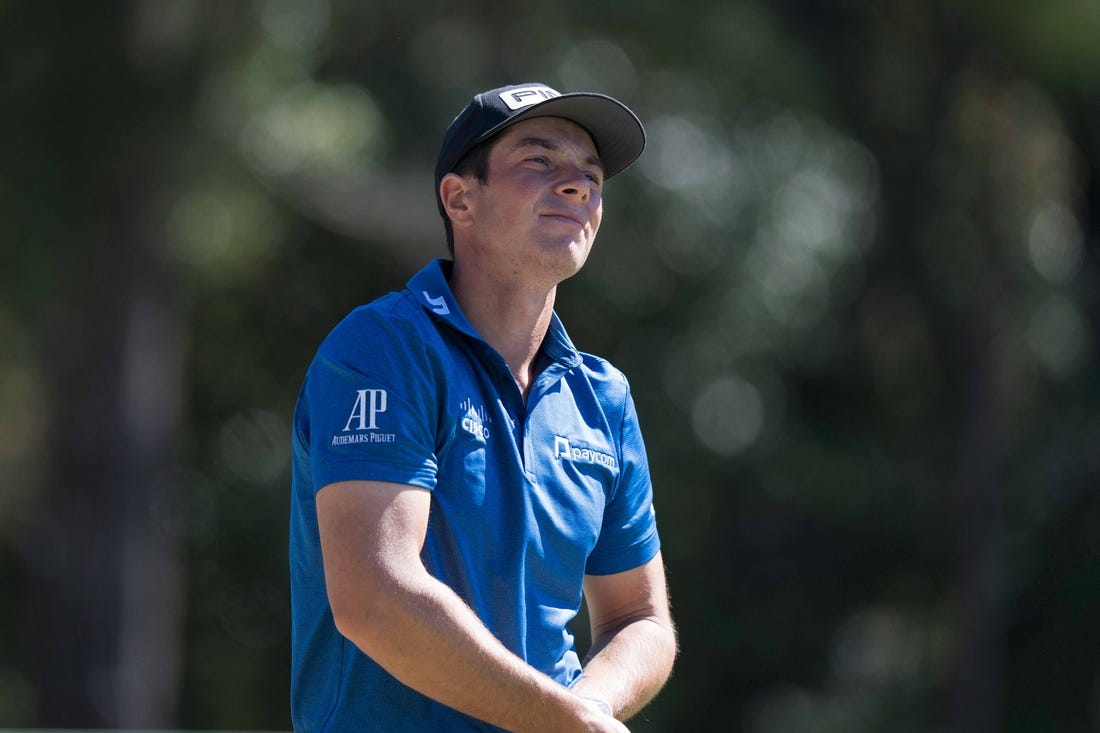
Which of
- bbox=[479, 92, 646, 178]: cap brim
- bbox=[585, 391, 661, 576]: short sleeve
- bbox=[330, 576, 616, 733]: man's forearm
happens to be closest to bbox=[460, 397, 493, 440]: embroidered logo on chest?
bbox=[330, 576, 616, 733]: man's forearm

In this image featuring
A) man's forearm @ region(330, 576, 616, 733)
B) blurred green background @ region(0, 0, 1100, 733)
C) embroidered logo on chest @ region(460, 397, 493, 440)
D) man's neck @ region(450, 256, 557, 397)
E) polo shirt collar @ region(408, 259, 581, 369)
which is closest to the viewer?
man's forearm @ region(330, 576, 616, 733)

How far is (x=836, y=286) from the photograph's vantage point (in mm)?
14281

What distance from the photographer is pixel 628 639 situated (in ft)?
8.70

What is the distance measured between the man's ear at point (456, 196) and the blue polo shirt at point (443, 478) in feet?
0.73

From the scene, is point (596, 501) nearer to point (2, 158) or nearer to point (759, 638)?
point (2, 158)

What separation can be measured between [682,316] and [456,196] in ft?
38.7

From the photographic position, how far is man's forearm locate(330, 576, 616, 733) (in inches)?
84.3

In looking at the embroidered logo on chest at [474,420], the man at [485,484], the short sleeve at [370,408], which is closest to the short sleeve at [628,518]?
the man at [485,484]

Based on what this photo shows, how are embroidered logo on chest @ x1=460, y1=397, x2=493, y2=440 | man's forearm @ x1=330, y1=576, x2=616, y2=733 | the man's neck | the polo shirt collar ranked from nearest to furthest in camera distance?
man's forearm @ x1=330, y1=576, x2=616, y2=733
embroidered logo on chest @ x1=460, y1=397, x2=493, y2=440
the polo shirt collar
the man's neck

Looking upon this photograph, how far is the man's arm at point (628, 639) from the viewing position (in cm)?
251

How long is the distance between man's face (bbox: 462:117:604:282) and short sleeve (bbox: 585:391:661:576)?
1.05ft

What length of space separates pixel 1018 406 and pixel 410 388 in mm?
11380

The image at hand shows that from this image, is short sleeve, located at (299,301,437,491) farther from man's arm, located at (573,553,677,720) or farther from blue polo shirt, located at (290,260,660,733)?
man's arm, located at (573,553,677,720)

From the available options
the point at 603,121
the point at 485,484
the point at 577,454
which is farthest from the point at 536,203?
the point at 485,484
